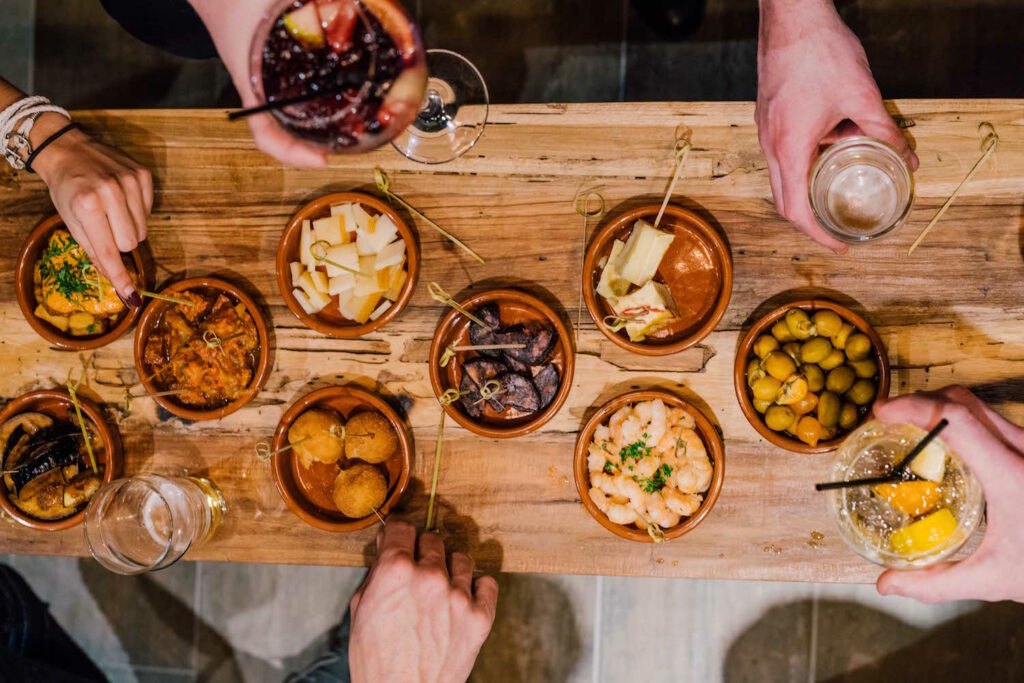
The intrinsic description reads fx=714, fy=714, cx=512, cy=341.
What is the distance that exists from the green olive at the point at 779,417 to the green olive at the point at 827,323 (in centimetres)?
20

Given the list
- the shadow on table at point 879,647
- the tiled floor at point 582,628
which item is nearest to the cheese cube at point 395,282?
the tiled floor at point 582,628

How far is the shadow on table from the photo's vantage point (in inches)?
105

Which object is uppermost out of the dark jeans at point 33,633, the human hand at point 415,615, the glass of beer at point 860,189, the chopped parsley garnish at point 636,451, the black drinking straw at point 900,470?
the glass of beer at point 860,189

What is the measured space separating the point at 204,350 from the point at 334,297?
364 mm

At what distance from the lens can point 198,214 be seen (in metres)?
1.95

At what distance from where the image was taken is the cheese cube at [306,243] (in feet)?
6.02

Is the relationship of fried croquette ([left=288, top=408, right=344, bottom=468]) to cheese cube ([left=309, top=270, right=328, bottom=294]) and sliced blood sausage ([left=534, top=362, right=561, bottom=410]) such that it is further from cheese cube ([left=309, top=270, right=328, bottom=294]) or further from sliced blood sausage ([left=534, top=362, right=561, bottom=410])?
sliced blood sausage ([left=534, top=362, right=561, bottom=410])

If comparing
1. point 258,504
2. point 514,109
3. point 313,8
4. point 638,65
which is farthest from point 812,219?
point 258,504

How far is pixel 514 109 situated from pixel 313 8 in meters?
0.62

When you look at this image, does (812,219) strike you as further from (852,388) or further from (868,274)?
(852,388)

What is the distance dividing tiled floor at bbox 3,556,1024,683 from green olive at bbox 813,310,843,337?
53.8 inches

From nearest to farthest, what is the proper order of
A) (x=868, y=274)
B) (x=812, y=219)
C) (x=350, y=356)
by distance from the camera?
1. (x=812, y=219)
2. (x=868, y=274)
3. (x=350, y=356)

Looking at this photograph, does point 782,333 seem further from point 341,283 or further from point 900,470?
point 341,283

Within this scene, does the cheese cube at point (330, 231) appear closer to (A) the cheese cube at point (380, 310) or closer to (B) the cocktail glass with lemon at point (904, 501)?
(A) the cheese cube at point (380, 310)
